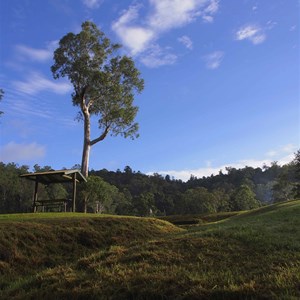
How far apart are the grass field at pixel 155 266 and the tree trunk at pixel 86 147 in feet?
55.9

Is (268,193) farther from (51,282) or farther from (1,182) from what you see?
(51,282)

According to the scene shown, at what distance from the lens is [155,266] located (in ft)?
21.4

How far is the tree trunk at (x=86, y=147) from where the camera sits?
2841 cm

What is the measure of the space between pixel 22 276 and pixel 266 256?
17.0 feet

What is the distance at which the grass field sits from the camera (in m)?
5.18

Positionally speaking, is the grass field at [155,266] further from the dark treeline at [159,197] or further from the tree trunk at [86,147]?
the dark treeline at [159,197]

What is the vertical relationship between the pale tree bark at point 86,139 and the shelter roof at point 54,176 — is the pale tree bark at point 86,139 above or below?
above

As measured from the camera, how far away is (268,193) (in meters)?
98.0

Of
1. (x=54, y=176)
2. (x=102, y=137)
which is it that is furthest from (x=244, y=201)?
(x=54, y=176)

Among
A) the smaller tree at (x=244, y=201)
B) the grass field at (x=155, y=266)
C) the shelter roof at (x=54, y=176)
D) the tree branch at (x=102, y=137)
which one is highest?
the tree branch at (x=102, y=137)

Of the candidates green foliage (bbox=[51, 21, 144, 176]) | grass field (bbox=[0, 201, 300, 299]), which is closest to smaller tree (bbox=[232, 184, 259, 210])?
green foliage (bbox=[51, 21, 144, 176])

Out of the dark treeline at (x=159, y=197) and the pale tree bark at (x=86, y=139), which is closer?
the pale tree bark at (x=86, y=139)

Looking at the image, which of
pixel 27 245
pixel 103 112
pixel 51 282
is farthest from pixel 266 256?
pixel 103 112

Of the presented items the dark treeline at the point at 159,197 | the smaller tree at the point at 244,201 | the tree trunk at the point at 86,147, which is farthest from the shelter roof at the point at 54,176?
the smaller tree at the point at 244,201
